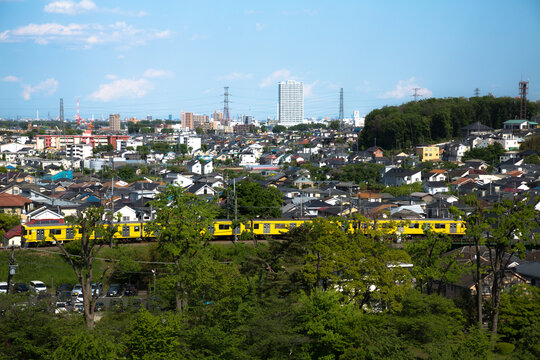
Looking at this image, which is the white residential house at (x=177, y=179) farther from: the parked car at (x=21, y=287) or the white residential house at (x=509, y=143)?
the white residential house at (x=509, y=143)

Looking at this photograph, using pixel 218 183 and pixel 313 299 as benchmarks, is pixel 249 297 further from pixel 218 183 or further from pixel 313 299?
pixel 218 183

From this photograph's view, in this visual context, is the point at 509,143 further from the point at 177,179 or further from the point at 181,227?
the point at 181,227

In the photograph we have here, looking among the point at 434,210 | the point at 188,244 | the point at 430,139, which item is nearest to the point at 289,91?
the point at 430,139

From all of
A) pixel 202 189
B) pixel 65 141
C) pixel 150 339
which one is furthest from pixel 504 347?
pixel 65 141

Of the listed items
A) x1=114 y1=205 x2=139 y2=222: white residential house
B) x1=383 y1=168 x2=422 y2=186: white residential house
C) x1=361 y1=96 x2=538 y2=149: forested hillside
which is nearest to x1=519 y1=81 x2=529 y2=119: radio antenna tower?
x1=361 y1=96 x2=538 y2=149: forested hillside

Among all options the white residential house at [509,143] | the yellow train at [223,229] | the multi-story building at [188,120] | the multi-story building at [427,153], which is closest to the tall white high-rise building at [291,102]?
the multi-story building at [188,120]
